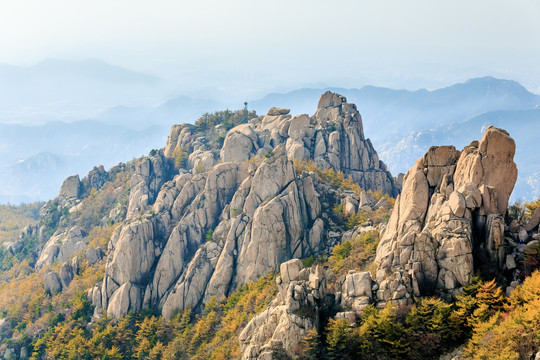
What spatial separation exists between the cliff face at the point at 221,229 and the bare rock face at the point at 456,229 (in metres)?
22.8

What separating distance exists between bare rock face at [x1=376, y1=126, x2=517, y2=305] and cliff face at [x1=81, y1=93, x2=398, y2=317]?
22.8 m

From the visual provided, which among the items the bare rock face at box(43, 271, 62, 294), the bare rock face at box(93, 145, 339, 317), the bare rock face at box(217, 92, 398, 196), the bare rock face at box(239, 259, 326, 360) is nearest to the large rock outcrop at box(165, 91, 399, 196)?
the bare rock face at box(217, 92, 398, 196)

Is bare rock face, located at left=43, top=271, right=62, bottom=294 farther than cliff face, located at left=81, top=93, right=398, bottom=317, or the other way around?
bare rock face, located at left=43, top=271, right=62, bottom=294

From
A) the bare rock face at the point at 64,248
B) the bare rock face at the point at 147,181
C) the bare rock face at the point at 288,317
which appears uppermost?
the bare rock face at the point at 147,181

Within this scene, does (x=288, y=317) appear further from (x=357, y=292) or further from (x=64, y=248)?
(x=64, y=248)

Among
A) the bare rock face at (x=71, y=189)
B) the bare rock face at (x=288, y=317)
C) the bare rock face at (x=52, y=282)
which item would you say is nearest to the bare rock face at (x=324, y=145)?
the bare rock face at (x=52, y=282)

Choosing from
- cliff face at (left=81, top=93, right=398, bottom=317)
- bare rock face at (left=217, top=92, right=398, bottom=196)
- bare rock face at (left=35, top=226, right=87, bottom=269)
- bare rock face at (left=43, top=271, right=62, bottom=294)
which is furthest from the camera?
bare rock face at (left=35, top=226, right=87, bottom=269)

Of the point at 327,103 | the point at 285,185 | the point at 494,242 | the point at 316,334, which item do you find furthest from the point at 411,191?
the point at 327,103

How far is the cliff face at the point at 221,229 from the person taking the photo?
69.7 m

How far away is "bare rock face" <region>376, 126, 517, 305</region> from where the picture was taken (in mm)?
44125

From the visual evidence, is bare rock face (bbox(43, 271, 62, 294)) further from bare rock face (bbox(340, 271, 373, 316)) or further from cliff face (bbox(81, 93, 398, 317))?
bare rock face (bbox(340, 271, 373, 316))

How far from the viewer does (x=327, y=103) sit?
110438mm

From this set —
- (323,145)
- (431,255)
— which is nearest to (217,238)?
(323,145)

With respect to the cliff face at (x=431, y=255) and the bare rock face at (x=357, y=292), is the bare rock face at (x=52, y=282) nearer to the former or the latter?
the cliff face at (x=431, y=255)
